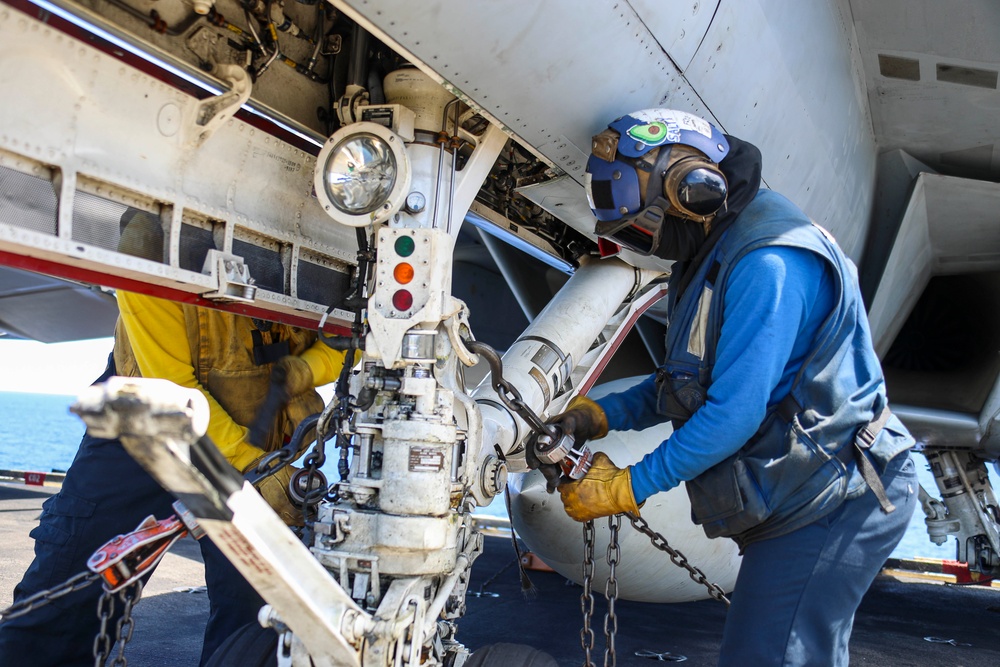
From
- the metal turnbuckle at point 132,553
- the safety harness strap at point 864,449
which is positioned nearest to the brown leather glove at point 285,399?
the metal turnbuckle at point 132,553

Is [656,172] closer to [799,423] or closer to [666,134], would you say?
[666,134]

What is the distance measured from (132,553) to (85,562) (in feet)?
4.00

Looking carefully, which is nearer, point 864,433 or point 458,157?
point 864,433

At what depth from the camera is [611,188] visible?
2.55 m

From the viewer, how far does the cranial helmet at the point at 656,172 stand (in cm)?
242

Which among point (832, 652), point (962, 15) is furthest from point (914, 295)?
point (832, 652)

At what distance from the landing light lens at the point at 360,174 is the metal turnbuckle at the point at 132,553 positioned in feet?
3.39

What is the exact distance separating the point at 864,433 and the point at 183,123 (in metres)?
2.12

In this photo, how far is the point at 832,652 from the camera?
2.17 metres

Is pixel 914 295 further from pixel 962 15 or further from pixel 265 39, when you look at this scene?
pixel 265 39

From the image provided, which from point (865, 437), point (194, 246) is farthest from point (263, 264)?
point (865, 437)

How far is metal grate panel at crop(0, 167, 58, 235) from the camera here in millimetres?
1916

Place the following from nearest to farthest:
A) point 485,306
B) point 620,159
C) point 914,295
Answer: point 620,159 → point 914,295 → point 485,306

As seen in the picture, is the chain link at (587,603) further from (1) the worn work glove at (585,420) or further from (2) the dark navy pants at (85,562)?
(2) the dark navy pants at (85,562)
